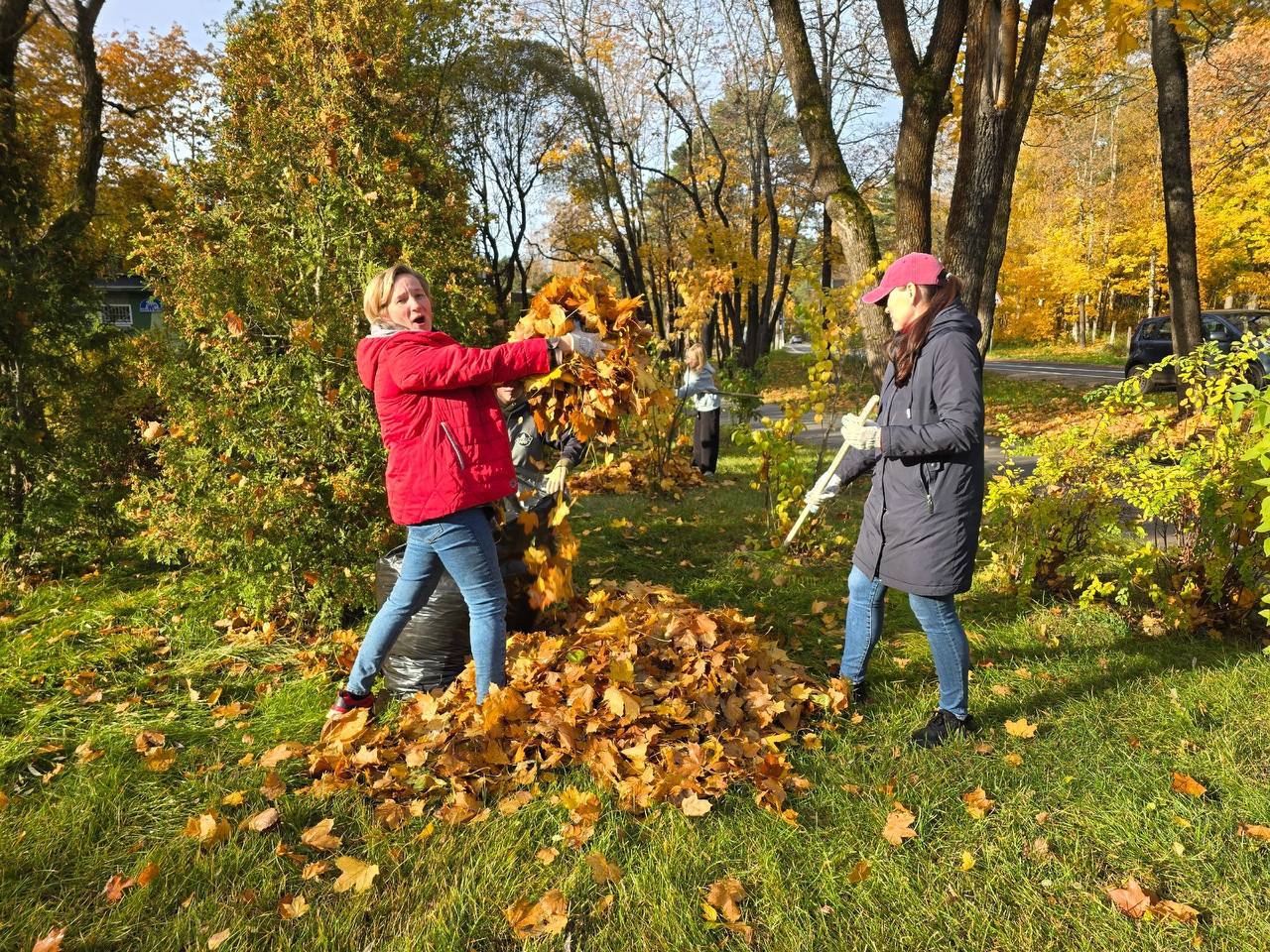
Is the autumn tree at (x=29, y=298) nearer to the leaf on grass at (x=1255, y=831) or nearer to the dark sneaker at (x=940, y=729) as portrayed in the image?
the dark sneaker at (x=940, y=729)

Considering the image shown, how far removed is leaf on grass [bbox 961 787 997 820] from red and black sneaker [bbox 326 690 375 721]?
2196 millimetres

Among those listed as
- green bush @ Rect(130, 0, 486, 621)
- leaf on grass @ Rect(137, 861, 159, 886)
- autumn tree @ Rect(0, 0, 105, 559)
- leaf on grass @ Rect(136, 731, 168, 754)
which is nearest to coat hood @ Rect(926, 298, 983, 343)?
green bush @ Rect(130, 0, 486, 621)

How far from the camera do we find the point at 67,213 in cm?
456

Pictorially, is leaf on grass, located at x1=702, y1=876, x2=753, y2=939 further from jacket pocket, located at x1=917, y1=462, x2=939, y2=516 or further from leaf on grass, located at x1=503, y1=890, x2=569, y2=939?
jacket pocket, located at x1=917, y1=462, x2=939, y2=516

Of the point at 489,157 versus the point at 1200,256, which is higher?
the point at 489,157

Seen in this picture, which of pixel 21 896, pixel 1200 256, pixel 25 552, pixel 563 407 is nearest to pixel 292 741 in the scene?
pixel 21 896

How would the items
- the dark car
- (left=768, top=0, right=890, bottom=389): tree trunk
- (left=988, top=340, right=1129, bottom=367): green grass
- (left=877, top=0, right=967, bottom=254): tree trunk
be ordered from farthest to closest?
(left=988, top=340, right=1129, bottom=367): green grass
the dark car
(left=768, top=0, right=890, bottom=389): tree trunk
(left=877, top=0, right=967, bottom=254): tree trunk

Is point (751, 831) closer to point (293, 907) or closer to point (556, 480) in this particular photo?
point (293, 907)

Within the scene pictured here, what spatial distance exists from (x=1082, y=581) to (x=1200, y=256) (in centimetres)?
2624

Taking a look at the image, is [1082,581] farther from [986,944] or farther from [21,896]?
[21,896]

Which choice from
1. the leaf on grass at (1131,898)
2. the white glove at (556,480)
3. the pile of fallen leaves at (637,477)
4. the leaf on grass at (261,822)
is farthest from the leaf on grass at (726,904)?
the pile of fallen leaves at (637,477)

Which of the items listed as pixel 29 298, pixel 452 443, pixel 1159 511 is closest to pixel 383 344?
pixel 452 443

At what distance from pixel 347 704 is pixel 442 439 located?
114 cm

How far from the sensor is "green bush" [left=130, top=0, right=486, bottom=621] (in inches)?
137
